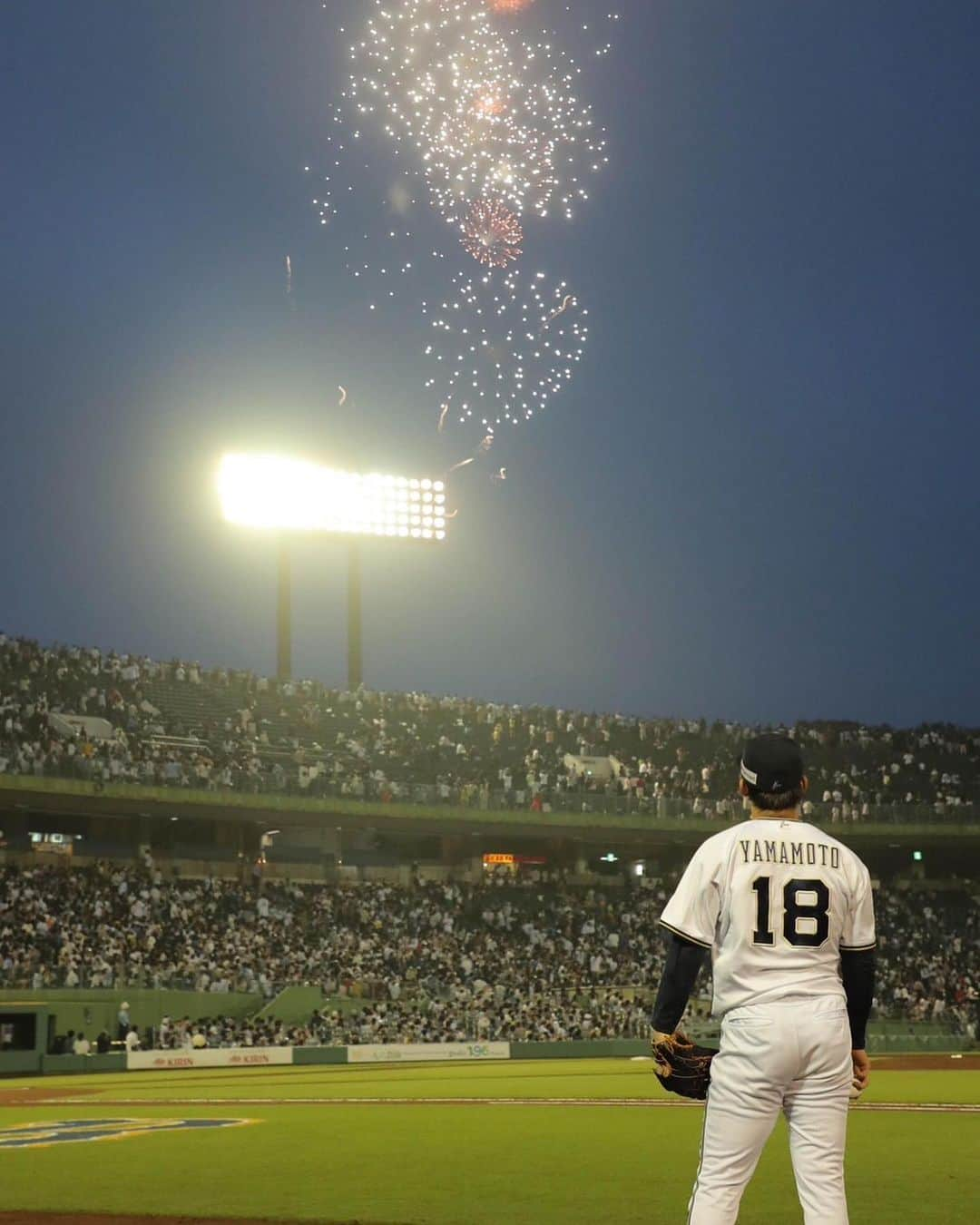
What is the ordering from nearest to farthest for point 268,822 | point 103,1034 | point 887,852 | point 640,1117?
point 640,1117, point 103,1034, point 268,822, point 887,852

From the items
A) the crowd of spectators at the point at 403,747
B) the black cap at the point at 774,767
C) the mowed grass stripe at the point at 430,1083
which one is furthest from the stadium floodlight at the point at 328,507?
the black cap at the point at 774,767

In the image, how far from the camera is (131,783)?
41.6m

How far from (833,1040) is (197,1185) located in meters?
7.58

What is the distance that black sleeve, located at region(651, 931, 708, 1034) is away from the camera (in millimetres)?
5270

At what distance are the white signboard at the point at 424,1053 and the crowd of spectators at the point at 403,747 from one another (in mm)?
10238

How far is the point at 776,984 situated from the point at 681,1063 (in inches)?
18.4

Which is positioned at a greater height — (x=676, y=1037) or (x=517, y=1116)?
(x=676, y=1037)

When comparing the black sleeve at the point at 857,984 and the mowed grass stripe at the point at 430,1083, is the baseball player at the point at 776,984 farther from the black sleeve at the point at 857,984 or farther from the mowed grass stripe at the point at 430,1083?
the mowed grass stripe at the point at 430,1083

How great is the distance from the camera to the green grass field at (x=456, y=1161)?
32.5 ft

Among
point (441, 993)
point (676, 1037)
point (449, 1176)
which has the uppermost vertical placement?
point (676, 1037)

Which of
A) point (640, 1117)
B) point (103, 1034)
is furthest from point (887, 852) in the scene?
point (640, 1117)

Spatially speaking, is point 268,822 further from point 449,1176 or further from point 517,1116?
point 449,1176

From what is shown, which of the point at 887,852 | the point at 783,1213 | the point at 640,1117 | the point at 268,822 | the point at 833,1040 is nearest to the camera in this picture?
the point at 833,1040

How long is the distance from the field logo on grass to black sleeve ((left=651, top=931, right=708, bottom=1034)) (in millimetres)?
11271
